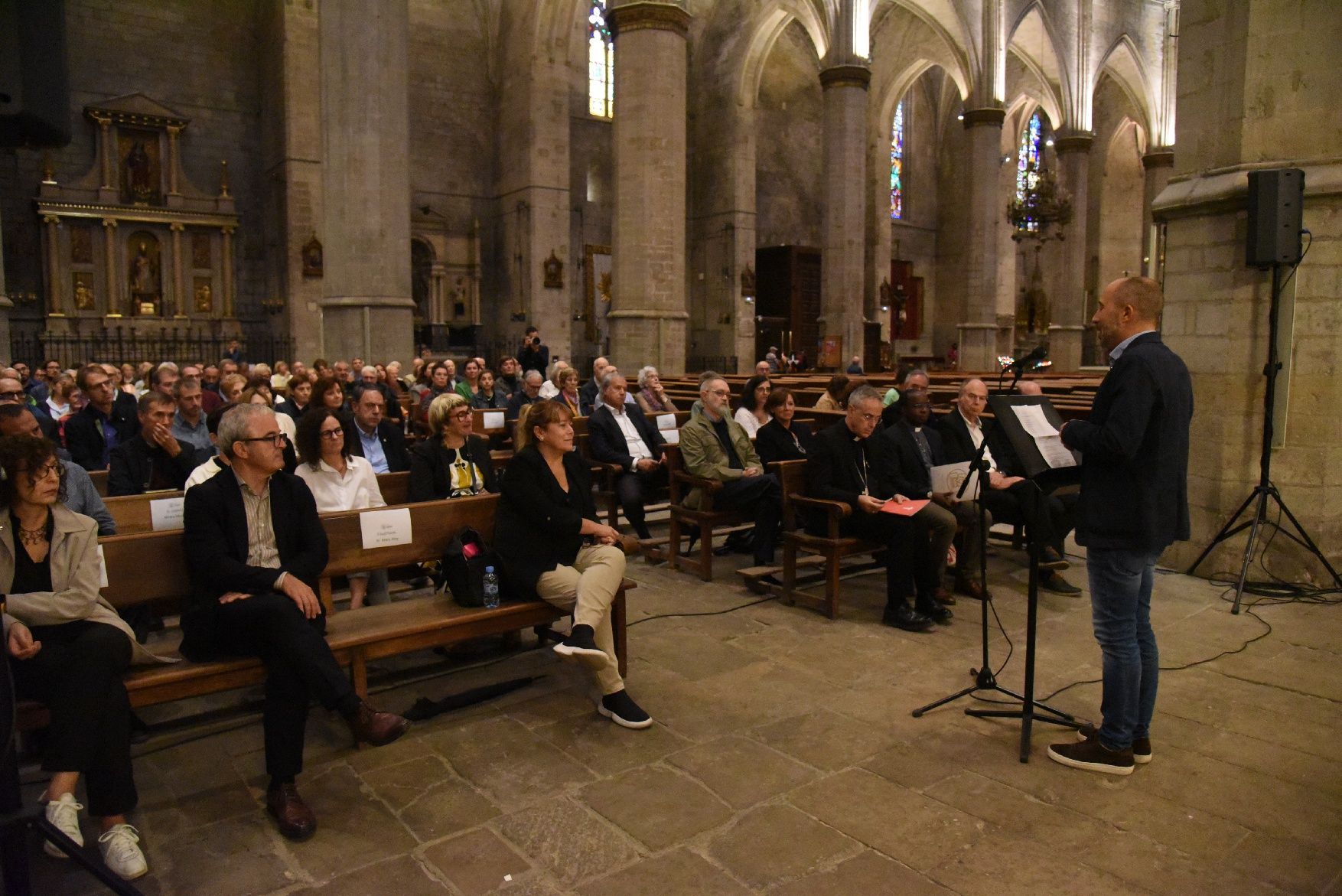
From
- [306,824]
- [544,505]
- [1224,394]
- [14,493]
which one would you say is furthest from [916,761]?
[1224,394]

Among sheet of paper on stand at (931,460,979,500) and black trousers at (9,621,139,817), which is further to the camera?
sheet of paper on stand at (931,460,979,500)

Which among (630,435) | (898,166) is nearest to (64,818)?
(630,435)

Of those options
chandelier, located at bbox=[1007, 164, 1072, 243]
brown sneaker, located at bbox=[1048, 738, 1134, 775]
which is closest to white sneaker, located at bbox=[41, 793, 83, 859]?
brown sneaker, located at bbox=[1048, 738, 1134, 775]

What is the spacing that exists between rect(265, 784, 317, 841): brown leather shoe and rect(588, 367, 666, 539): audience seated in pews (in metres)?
4.30

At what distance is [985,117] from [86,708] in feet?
80.8

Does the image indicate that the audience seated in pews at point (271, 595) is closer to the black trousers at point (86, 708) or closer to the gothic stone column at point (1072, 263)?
the black trousers at point (86, 708)

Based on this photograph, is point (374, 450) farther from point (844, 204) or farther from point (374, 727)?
point (844, 204)

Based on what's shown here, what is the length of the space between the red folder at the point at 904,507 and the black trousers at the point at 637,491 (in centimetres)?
240

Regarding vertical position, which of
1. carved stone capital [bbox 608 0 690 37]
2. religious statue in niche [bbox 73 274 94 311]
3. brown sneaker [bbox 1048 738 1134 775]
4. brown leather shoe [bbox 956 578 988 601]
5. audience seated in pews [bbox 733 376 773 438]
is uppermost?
carved stone capital [bbox 608 0 690 37]

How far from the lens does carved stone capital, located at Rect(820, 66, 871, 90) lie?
20.9 m

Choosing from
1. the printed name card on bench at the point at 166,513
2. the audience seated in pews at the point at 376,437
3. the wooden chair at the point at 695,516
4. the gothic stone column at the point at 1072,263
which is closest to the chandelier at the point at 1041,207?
the gothic stone column at the point at 1072,263

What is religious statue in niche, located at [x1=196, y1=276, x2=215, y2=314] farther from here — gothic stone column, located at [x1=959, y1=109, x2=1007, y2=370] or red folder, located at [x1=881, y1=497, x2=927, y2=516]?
red folder, located at [x1=881, y1=497, x2=927, y2=516]

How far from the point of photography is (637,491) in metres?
7.31

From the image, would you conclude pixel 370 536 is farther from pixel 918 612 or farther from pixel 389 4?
pixel 389 4
